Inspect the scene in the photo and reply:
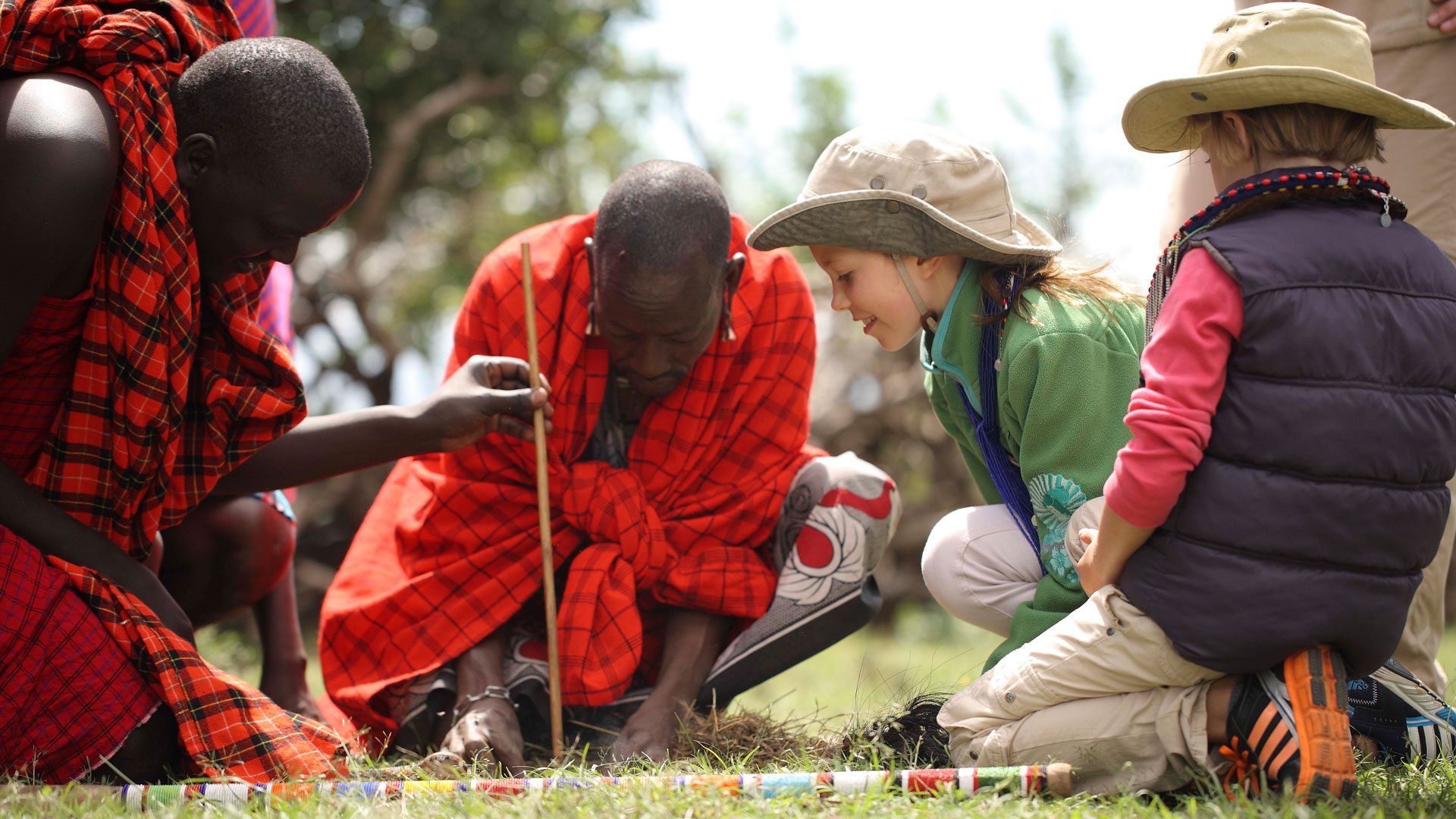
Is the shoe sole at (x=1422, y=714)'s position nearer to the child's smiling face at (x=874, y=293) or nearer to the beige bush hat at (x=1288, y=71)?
the beige bush hat at (x=1288, y=71)

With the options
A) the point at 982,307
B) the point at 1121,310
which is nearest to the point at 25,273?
the point at 982,307

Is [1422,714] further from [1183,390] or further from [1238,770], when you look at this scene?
[1183,390]

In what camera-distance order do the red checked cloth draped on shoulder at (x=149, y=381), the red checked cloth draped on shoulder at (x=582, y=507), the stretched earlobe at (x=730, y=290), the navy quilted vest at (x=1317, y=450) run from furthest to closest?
the stretched earlobe at (x=730, y=290), the red checked cloth draped on shoulder at (x=582, y=507), the red checked cloth draped on shoulder at (x=149, y=381), the navy quilted vest at (x=1317, y=450)

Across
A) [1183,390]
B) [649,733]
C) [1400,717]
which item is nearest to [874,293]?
[1183,390]

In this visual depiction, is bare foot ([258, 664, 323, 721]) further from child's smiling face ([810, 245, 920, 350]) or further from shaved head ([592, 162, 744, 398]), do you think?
child's smiling face ([810, 245, 920, 350])

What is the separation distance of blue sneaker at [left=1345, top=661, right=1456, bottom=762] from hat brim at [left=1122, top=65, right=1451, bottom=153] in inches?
44.0

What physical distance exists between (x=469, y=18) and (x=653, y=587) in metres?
6.28

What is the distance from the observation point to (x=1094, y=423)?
9.52 feet

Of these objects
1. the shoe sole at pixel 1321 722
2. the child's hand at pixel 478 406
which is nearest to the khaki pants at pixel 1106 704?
the shoe sole at pixel 1321 722

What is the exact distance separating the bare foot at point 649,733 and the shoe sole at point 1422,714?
5.19 ft

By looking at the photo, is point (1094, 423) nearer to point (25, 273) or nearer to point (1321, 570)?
point (1321, 570)

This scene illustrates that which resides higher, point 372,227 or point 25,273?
point 25,273

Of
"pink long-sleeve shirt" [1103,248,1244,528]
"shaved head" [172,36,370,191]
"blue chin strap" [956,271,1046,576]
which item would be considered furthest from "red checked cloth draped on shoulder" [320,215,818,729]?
"pink long-sleeve shirt" [1103,248,1244,528]

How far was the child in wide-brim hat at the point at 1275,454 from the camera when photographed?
7.94 ft
